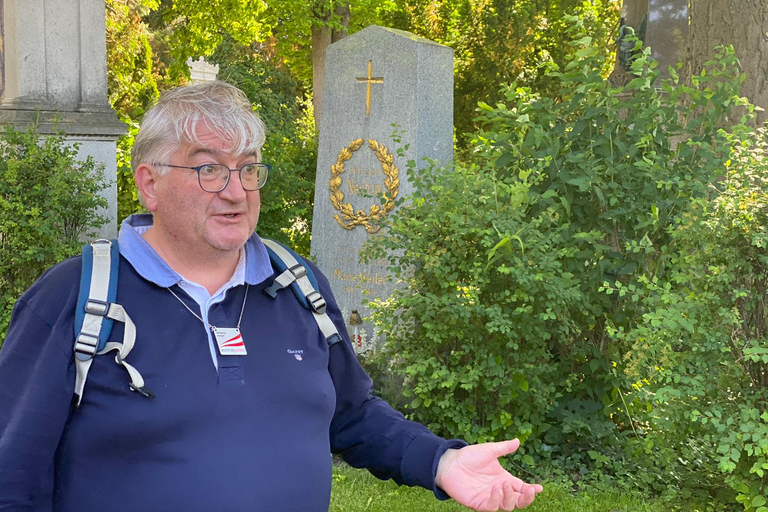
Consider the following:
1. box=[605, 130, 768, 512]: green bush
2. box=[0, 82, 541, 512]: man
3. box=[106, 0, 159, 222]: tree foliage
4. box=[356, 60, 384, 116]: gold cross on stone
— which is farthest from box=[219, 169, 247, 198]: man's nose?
box=[106, 0, 159, 222]: tree foliage

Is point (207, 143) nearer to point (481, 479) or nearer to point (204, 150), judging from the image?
point (204, 150)

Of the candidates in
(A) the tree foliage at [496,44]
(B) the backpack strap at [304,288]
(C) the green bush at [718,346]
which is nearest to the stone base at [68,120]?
(C) the green bush at [718,346]

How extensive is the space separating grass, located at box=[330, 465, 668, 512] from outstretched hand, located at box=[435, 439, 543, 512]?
2788mm

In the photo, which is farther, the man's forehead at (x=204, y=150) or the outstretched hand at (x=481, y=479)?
the man's forehead at (x=204, y=150)

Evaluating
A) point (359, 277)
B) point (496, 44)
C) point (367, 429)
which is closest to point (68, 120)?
point (359, 277)

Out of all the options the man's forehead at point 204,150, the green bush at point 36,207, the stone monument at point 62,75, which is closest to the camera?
the man's forehead at point 204,150

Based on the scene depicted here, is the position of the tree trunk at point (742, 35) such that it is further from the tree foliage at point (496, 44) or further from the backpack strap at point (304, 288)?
the tree foliage at point (496, 44)

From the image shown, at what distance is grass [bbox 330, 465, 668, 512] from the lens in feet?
16.6

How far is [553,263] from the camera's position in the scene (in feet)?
17.5

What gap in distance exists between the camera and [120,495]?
2148mm

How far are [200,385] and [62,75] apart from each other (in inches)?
237

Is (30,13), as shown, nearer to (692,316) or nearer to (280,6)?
(692,316)

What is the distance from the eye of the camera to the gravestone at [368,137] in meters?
7.96

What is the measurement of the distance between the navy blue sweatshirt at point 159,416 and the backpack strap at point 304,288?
11 centimetres
